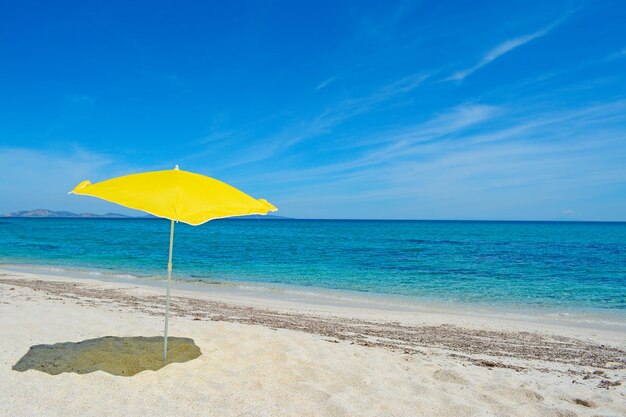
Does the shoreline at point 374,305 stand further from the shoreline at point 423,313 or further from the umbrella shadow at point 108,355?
the umbrella shadow at point 108,355

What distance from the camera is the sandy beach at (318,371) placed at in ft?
15.6

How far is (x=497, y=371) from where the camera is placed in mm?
6523

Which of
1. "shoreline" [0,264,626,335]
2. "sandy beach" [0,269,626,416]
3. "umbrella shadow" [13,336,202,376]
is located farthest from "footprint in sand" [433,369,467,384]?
"shoreline" [0,264,626,335]

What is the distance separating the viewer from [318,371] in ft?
19.1

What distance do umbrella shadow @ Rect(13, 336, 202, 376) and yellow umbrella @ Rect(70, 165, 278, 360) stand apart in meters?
0.34

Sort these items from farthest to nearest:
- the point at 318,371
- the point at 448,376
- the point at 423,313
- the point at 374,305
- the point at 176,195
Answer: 1. the point at 374,305
2. the point at 423,313
3. the point at 448,376
4. the point at 318,371
5. the point at 176,195

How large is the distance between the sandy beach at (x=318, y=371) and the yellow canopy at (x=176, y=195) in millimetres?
2080

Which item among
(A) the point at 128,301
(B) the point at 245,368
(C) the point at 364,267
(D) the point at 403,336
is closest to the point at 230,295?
(A) the point at 128,301

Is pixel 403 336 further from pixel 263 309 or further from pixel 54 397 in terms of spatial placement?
pixel 54 397

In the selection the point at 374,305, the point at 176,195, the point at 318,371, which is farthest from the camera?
the point at 374,305

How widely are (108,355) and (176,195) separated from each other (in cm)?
268

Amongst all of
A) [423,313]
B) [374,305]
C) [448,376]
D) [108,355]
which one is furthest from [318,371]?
[374,305]

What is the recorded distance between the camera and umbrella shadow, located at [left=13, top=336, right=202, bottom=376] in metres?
5.57

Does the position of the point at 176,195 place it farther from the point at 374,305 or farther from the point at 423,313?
the point at 374,305
